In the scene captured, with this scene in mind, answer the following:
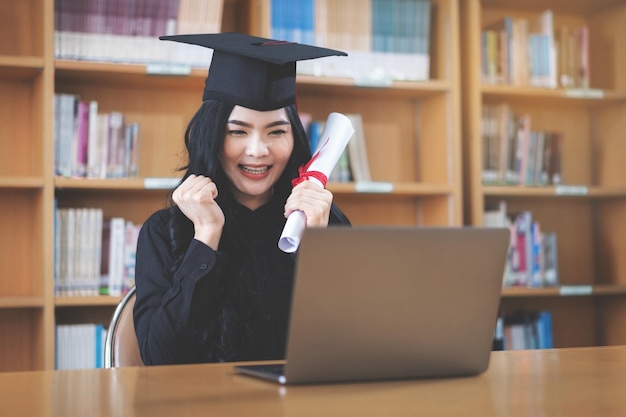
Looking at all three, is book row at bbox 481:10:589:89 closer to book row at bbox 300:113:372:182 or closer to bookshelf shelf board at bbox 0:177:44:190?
book row at bbox 300:113:372:182

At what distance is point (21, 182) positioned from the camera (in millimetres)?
3090

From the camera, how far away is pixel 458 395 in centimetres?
100

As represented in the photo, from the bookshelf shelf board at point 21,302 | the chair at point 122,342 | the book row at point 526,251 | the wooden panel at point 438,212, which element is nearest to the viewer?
the chair at point 122,342

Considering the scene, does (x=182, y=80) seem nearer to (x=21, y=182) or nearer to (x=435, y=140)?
(x=21, y=182)

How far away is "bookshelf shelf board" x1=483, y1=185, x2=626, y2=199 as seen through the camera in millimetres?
3674

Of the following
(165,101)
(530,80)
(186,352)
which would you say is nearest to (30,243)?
(165,101)

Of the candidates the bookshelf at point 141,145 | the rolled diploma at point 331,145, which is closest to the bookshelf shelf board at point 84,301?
the bookshelf at point 141,145

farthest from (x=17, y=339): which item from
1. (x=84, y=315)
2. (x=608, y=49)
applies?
(x=608, y=49)

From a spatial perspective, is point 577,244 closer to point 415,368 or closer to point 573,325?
point 573,325

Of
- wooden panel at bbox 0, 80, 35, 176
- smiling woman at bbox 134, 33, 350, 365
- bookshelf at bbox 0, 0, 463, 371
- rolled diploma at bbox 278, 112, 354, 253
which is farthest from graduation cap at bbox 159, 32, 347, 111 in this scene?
wooden panel at bbox 0, 80, 35, 176

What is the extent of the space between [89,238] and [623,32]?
2499 mm

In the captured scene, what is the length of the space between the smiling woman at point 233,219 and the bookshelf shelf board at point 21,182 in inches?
48.3

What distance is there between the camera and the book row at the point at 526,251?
375cm

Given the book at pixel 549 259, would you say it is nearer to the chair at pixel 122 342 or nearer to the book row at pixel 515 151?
the book row at pixel 515 151
